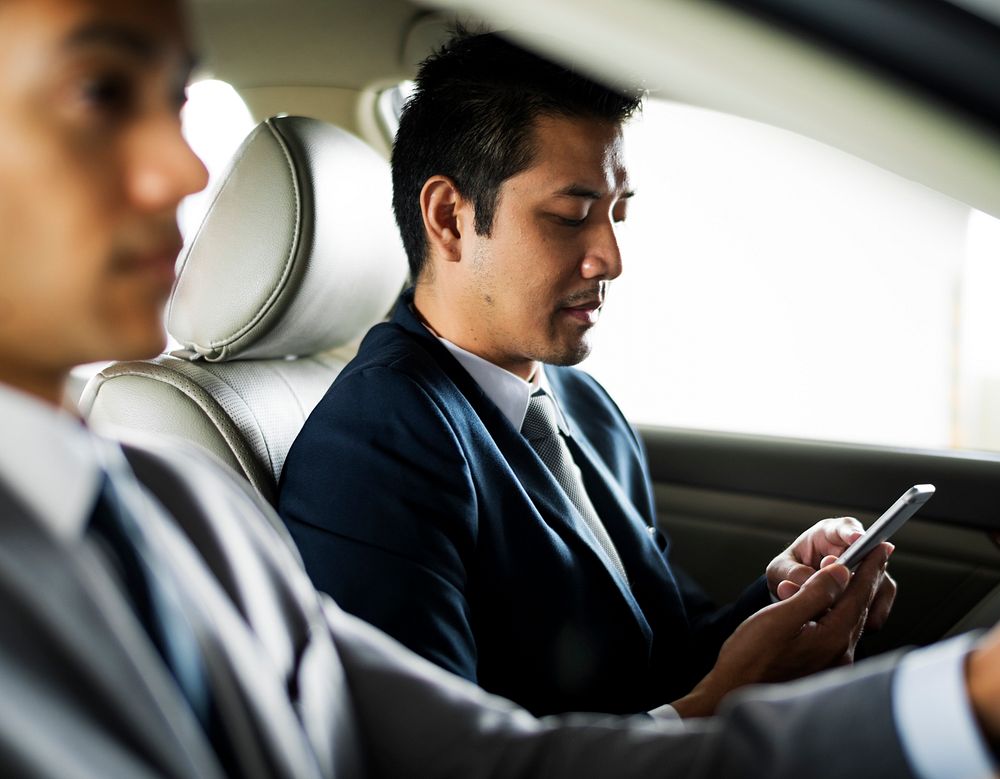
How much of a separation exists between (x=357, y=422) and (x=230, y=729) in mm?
722

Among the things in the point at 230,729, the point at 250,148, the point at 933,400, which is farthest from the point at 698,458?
the point at 230,729

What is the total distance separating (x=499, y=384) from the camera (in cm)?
155

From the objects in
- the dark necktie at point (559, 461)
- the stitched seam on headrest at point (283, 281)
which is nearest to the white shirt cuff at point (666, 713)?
the dark necktie at point (559, 461)

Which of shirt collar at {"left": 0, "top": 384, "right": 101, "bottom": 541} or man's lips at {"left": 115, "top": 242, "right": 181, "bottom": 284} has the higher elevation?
man's lips at {"left": 115, "top": 242, "right": 181, "bottom": 284}

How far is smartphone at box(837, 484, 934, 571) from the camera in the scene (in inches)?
50.4

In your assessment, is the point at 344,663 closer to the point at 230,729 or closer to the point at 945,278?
the point at 230,729

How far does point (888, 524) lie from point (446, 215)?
30.8 inches

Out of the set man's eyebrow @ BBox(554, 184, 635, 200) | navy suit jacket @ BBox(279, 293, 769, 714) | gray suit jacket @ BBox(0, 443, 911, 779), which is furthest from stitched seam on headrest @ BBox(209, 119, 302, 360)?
gray suit jacket @ BBox(0, 443, 911, 779)

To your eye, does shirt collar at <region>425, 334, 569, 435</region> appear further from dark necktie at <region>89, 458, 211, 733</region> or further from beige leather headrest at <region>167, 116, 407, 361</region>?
dark necktie at <region>89, 458, 211, 733</region>

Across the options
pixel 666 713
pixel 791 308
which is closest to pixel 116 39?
pixel 666 713

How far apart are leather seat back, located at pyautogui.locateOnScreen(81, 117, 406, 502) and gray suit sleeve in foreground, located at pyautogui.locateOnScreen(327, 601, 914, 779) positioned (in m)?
0.65

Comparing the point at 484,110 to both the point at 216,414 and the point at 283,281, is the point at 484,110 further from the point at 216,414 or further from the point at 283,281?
the point at 216,414

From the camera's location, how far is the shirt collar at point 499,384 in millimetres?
1540

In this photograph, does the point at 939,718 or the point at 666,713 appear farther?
the point at 666,713
